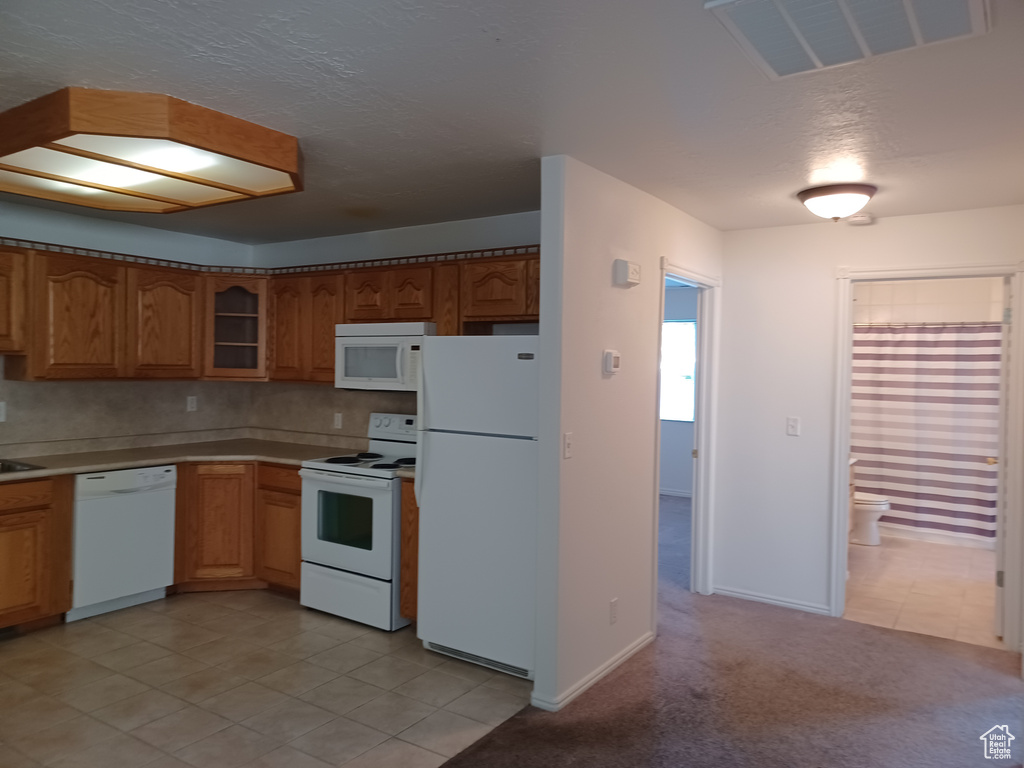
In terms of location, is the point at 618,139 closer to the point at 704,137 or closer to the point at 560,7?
the point at 704,137

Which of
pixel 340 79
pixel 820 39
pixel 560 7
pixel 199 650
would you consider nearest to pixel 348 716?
pixel 199 650

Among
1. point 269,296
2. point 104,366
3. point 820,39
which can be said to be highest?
point 820,39

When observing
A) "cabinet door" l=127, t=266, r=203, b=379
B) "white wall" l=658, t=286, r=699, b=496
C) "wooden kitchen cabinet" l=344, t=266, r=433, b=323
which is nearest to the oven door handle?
"wooden kitchen cabinet" l=344, t=266, r=433, b=323

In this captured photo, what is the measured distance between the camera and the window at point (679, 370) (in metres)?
7.75

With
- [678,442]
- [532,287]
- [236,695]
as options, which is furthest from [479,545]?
[678,442]

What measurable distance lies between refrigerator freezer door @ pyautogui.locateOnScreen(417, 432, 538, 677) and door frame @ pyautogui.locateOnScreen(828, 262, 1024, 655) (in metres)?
2.09

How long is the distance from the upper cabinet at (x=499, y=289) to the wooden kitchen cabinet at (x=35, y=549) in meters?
2.38

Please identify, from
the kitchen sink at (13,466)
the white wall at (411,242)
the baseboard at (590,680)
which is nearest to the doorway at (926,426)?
the baseboard at (590,680)

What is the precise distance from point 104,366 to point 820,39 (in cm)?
414

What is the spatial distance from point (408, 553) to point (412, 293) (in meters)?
1.49

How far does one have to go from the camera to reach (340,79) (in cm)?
222

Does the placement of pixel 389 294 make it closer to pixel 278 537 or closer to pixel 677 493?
pixel 278 537

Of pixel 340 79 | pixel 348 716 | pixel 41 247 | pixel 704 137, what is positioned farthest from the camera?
pixel 41 247

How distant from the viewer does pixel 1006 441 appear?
149 inches
